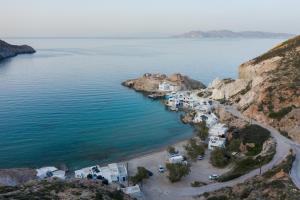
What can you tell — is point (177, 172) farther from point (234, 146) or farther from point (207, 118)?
point (207, 118)

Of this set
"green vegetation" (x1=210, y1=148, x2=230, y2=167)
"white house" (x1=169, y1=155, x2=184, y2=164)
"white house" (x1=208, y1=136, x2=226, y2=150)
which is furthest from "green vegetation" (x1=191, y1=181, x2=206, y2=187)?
"white house" (x1=208, y1=136, x2=226, y2=150)

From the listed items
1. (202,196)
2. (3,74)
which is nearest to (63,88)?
(3,74)

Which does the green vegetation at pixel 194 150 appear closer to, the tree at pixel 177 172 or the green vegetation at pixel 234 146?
the green vegetation at pixel 234 146

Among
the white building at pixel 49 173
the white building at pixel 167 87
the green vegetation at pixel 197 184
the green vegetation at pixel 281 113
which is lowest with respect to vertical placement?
the white building at pixel 49 173

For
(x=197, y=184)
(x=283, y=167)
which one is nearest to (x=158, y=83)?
(x=197, y=184)

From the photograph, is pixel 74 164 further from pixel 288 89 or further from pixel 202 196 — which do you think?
pixel 288 89

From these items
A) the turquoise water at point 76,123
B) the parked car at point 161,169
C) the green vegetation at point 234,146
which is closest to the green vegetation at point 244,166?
the green vegetation at point 234,146

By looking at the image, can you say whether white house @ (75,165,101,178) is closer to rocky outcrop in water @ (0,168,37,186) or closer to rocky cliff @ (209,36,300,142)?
rocky outcrop in water @ (0,168,37,186)
